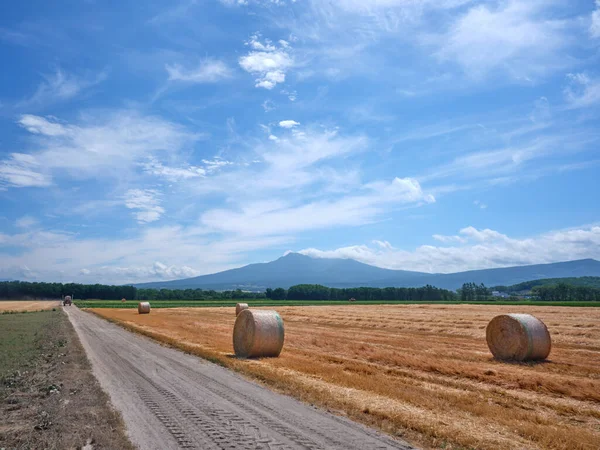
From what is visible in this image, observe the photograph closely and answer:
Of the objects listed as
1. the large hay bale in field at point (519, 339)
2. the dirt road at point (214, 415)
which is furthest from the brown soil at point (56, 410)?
the large hay bale in field at point (519, 339)

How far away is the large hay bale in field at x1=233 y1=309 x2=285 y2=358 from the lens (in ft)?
54.4

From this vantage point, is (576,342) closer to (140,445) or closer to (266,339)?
(266,339)

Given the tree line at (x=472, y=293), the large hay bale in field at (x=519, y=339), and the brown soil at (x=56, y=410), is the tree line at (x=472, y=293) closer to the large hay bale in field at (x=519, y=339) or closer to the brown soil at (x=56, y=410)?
the large hay bale in field at (x=519, y=339)

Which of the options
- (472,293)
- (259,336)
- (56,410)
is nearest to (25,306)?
(259,336)

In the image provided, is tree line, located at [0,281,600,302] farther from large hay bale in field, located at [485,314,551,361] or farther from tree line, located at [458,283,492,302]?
large hay bale in field, located at [485,314,551,361]

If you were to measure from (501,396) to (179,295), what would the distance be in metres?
113

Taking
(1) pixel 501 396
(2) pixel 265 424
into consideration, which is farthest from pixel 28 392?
(1) pixel 501 396

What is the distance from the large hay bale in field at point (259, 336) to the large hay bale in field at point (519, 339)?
25.2 ft

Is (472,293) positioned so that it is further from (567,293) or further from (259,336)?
(259,336)

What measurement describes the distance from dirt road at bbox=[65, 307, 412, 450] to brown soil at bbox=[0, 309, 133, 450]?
1.15ft

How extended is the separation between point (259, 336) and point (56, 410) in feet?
27.3

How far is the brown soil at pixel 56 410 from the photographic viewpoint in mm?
7074

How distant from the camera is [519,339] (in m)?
16.0

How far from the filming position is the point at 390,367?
45.9 ft
